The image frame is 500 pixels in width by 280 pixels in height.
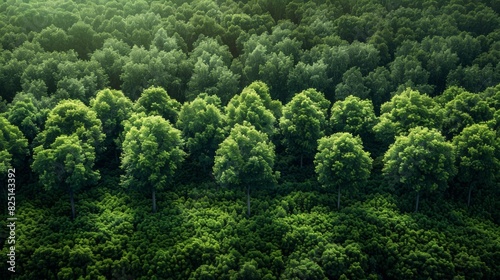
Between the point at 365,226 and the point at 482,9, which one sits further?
the point at 482,9

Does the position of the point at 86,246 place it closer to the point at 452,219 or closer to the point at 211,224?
the point at 211,224

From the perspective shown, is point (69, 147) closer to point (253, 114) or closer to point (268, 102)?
point (253, 114)

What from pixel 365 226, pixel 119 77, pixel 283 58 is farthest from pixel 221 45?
pixel 365 226

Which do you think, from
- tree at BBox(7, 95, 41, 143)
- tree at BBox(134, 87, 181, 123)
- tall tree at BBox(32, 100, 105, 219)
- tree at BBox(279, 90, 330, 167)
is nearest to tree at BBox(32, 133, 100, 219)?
tall tree at BBox(32, 100, 105, 219)

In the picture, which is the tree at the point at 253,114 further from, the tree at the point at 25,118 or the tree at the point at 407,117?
the tree at the point at 25,118

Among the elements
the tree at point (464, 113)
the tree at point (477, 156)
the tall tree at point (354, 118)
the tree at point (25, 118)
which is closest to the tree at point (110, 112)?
the tree at point (25, 118)
